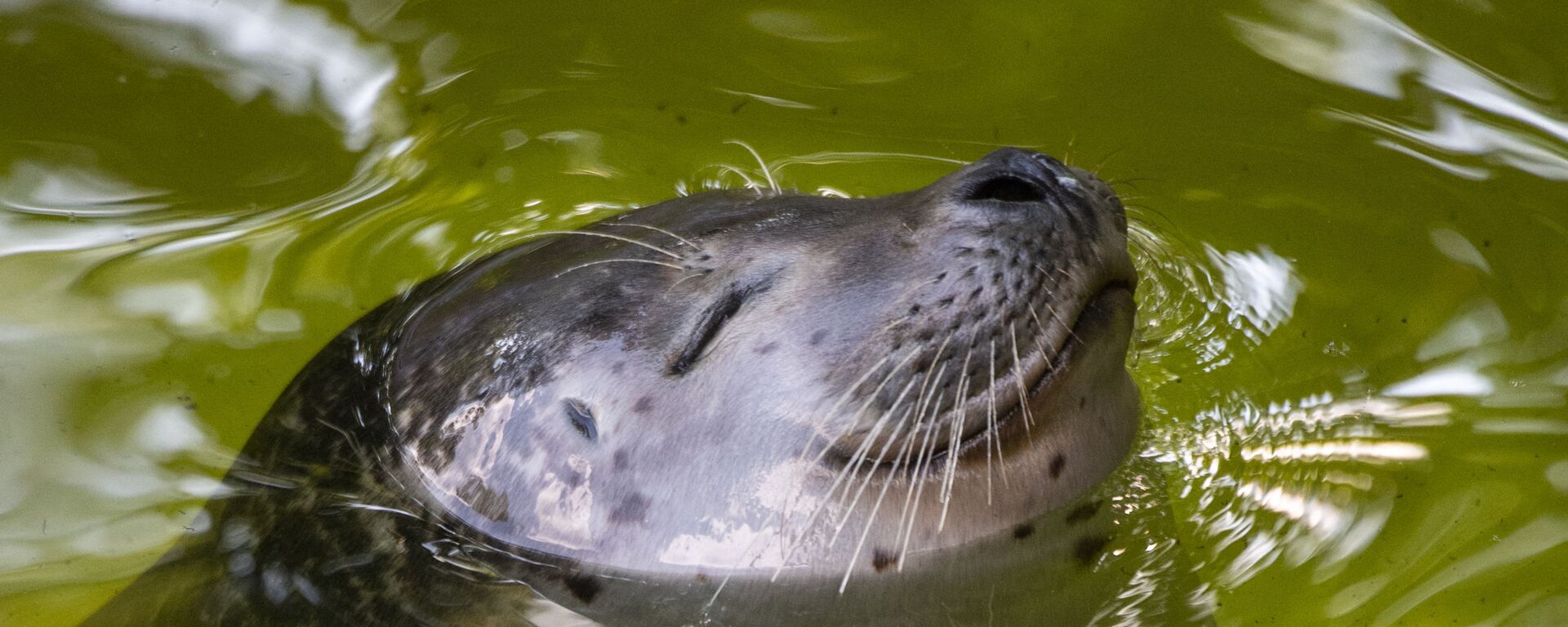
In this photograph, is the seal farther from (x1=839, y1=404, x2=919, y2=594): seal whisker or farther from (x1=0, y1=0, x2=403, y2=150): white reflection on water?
(x1=0, y1=0, x2=403, y2=150): white reflection on water

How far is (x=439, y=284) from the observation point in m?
2.76

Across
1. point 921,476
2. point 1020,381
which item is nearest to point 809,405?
point 921,476

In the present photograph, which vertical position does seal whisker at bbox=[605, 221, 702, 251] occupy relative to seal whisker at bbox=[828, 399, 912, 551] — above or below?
above

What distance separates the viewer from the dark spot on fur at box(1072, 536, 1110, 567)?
2240 millimetres

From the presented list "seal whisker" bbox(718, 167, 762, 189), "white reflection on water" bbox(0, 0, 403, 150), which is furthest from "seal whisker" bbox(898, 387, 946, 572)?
"white reflection on water" bbox(0, 0, 403, 150)

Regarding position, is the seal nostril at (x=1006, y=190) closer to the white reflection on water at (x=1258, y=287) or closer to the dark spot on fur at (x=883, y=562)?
the dark spot on fur at (x=883, y=562)

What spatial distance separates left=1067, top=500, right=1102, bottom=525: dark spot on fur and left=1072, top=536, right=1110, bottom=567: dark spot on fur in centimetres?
3

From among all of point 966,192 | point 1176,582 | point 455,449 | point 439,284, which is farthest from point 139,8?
point 1176,582

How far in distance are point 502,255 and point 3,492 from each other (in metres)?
1.00

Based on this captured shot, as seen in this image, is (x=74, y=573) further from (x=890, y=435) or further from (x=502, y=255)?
(x=890, y=435)

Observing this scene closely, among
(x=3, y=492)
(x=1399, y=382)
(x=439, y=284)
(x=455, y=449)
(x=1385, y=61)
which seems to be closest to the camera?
(x=455, y=449)

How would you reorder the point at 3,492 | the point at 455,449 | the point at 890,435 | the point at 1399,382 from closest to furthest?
the point at 890,435
the point at 455,449
the point at 3,492
the point at 1399,382

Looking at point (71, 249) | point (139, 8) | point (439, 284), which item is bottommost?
point (439, 284)

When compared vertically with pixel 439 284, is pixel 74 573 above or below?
below
